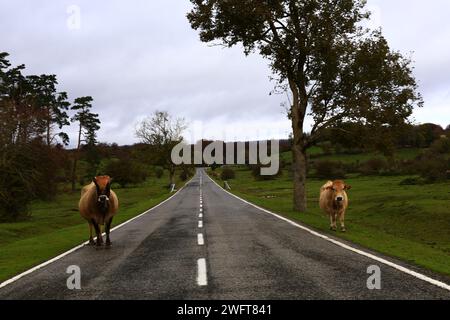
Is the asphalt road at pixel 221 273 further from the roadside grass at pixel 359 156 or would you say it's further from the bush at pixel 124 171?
the roadside grass at pixel 359 156

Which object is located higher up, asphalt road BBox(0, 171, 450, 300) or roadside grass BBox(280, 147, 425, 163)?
roadside grass BBox(280, 147, 425, 163)

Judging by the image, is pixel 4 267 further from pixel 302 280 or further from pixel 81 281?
pixel 302 280

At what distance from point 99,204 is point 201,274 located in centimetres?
576

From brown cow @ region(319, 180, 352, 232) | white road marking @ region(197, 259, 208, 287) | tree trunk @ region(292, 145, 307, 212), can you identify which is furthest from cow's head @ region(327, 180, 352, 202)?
tree trunk @ region(292, 145, 307, 212)

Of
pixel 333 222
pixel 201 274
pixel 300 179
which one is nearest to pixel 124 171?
pixel 300 179

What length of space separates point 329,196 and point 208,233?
Result: 5436mm

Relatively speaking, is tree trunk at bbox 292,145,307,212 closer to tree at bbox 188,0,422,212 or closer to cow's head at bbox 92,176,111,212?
tree at bbox 188,0,422,212

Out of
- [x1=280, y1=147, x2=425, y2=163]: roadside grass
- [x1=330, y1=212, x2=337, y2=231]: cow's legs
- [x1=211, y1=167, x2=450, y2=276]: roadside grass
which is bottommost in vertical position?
[x1=211, y1=167, x2=450, y2=276]: roadside grass

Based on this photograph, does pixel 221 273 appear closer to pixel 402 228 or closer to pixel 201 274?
pixel 201 274

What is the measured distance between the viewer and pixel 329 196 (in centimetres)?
1814

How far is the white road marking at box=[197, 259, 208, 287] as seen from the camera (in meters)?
8.03

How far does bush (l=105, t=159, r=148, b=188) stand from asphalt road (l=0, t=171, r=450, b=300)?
2538 inches

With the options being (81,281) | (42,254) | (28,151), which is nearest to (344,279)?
(81,281)

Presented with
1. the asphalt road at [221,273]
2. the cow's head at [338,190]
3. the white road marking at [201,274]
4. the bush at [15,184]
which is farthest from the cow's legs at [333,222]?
the bush at [15,184]
